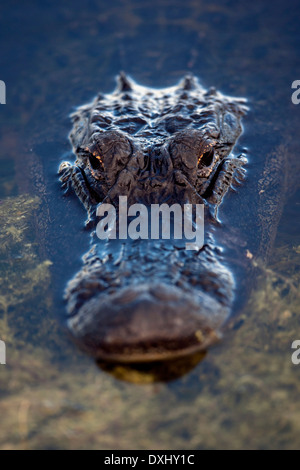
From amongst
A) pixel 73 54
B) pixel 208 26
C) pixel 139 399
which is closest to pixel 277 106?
pixel 208 26

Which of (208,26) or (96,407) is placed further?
(208,26)

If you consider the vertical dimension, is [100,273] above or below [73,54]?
below

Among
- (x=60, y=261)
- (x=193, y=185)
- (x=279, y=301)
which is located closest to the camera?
(x=279, y=301)

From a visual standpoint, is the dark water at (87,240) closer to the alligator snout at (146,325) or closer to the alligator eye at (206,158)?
the alligator snout at (146,325)

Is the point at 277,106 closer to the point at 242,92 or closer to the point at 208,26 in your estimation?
the point at 242,92

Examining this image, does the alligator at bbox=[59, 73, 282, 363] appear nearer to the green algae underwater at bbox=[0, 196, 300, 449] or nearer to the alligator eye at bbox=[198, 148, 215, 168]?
the alligator eye at bbox=[198, 148, 215, 168]

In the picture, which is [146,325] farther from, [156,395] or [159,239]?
[159,239]

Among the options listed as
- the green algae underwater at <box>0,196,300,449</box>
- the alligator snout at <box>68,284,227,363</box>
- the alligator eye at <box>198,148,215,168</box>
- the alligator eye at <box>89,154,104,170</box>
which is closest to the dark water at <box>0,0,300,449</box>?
the green algae underwater at <box>0,196,300,449</box>

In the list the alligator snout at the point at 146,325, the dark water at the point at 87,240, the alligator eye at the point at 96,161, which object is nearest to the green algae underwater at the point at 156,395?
the dark water at the point at 87,240
